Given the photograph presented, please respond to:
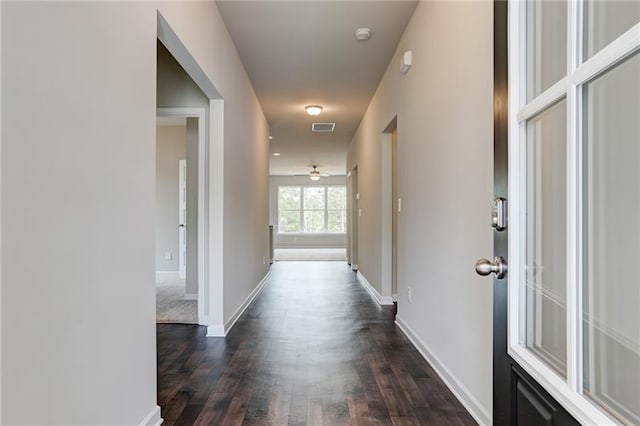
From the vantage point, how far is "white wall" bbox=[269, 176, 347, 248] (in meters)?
13.6

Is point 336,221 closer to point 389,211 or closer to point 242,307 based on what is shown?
point 389,211

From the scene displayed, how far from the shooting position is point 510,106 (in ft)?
3.08

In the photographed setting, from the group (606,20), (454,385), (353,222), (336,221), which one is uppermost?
(606,20)

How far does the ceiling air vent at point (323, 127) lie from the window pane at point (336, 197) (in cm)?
684

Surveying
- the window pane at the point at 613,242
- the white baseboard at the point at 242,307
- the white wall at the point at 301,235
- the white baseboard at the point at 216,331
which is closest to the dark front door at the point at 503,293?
the window pane at the point at 613,242

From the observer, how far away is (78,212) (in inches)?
48.0

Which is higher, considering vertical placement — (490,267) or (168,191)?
(168,191)

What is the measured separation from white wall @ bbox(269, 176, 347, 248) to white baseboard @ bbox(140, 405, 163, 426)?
11.8m

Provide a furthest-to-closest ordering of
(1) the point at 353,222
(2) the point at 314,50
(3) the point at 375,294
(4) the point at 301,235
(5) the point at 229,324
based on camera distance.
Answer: (4) the point at 301,235, (1) the point at 353,222, (3) the point at 375,294, (2) the point at 314,50, (5) the point at 229,324

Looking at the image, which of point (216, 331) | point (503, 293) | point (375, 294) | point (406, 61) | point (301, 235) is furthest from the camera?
point (301, 235)

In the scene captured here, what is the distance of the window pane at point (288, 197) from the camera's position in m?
13.7

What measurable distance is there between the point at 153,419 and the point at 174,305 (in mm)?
2903

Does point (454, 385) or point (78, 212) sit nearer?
point (78, 212)

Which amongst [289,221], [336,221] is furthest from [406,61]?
[289,221]
